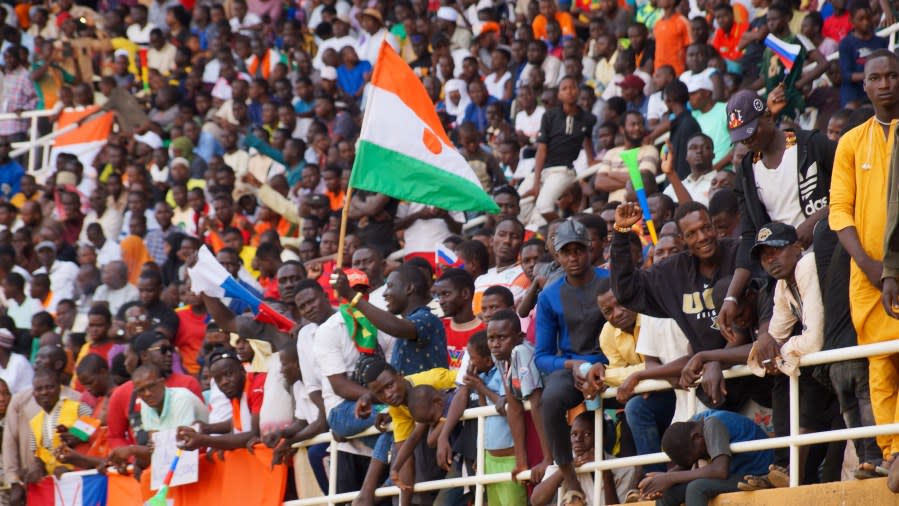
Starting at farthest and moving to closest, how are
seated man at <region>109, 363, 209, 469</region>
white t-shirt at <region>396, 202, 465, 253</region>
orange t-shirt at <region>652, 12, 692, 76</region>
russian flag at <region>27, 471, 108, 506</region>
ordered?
orange t-shirt at <region>652, 12, 692, 76</region> → white t-shirt at <region>396, 202, 465, 253</region> → russian flag at <region>27, 471, 108, 506</region> → seated man at <region>109, 363, 209, 469</region>

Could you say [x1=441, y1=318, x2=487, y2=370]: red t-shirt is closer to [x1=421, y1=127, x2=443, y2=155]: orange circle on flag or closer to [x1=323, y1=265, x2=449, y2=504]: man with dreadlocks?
[x1=323, y1=265, x2=449, y2=504]: man with dreadlocks

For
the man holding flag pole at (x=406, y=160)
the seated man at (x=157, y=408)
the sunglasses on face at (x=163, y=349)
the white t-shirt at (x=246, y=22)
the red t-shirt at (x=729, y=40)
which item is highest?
the white t-shirt at (x=246, y=22)

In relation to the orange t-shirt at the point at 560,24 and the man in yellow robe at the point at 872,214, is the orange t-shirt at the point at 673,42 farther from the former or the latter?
the man in yellow robe at the point at 872,214

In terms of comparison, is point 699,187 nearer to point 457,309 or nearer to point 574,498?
point 457,309

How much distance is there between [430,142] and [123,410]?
128 inches

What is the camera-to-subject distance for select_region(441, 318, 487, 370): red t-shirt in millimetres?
10612

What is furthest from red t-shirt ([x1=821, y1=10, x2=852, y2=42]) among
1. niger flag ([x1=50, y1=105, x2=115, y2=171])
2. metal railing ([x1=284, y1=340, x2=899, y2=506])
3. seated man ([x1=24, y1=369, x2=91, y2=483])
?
niger flag ([x1=50, y1=105, x2=115, y2=171])

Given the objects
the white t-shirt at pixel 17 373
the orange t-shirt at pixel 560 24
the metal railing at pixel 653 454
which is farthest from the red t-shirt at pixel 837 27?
the white t-shirt at pixel 17 373

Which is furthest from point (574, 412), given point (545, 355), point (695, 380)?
point (695, 380)

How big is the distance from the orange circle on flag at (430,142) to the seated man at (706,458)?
3719 millimetres

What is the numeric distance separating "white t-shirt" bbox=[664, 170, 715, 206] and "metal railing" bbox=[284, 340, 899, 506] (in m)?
3.29

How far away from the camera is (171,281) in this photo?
17.2m

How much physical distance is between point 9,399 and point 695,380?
7636 mm

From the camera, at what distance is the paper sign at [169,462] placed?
1162 cm
